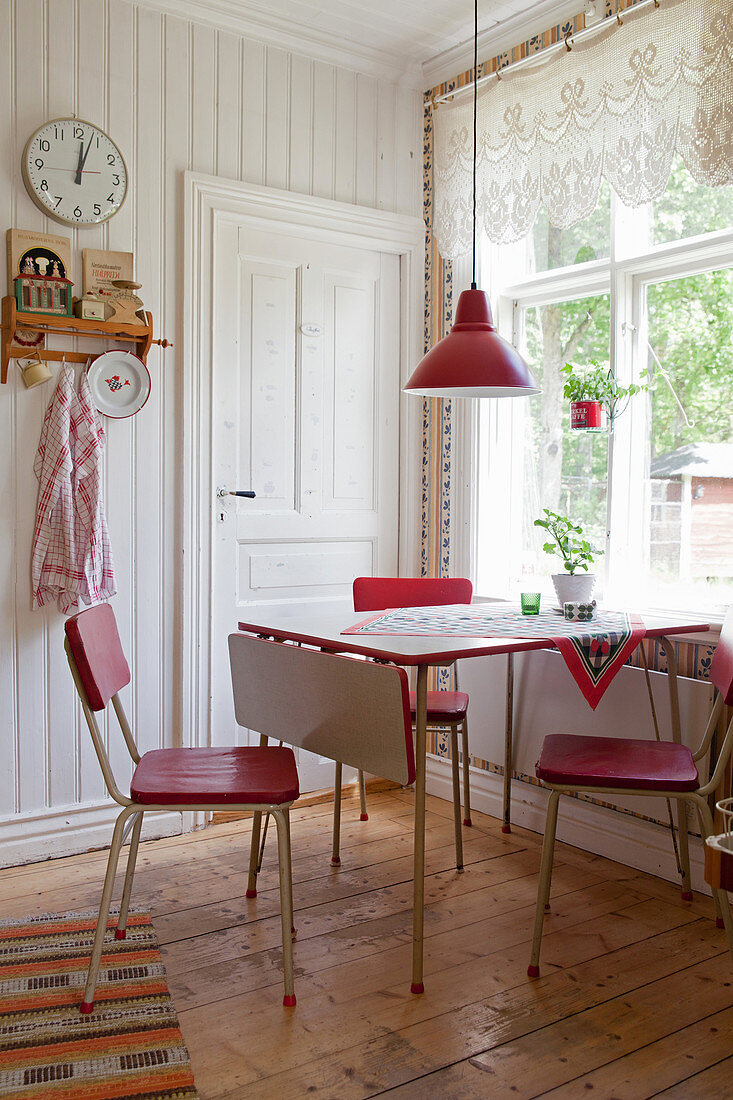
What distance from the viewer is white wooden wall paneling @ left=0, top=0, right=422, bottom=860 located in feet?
9.09

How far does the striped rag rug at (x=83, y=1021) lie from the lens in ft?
5.61

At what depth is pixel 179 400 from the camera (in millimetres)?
3070

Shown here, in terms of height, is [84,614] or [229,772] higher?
[84,614]

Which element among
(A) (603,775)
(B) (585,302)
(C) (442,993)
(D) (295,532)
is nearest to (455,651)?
(A) (603,775)

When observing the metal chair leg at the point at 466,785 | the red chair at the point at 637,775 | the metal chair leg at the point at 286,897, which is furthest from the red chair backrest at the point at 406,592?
the metal chair leg at the point at 286,897

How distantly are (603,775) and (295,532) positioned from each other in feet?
5.30

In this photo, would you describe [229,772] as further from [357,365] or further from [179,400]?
[357,365]

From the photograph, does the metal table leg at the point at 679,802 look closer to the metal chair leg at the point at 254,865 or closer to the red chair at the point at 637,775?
the red chair at the point at 637,775

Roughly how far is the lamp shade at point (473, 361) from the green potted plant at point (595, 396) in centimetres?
46

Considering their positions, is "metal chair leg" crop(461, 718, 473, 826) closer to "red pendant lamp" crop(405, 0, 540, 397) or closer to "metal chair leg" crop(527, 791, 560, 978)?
"metal chair leg" crop(527, 791, 560, 978)

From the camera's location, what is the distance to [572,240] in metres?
3.20

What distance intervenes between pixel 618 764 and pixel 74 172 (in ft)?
7.50

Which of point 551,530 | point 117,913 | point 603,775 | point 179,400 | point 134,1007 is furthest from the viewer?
point 179,400

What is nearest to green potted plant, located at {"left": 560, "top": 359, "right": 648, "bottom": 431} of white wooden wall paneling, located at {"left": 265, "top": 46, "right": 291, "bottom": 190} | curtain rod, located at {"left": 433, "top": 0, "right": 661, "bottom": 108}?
curtain rod, located at {"left": 433, "top": 0, "right": 661, "bottom": 108}
